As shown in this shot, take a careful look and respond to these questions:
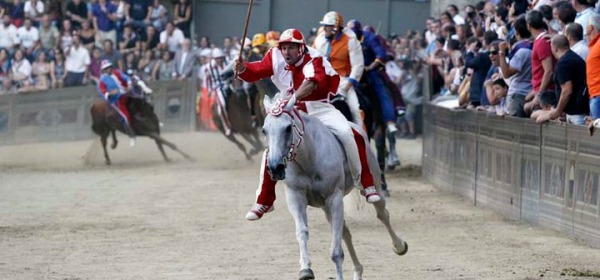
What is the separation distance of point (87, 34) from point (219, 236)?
65.2 ft

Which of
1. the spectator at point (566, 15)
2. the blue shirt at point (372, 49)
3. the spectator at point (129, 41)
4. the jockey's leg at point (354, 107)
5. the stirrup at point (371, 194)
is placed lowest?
the spectator at point (129, 41)

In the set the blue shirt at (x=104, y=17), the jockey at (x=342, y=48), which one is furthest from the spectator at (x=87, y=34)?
the jockey at (x=342, y=48)

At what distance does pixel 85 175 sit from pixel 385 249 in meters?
10.8

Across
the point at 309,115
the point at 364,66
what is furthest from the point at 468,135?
the point at 309,115

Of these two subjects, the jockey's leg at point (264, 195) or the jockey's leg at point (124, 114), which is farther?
the jockey's leg at point (124, 114)

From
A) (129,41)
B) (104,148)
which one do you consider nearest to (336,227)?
(104,148)

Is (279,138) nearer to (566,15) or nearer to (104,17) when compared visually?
(566,15)

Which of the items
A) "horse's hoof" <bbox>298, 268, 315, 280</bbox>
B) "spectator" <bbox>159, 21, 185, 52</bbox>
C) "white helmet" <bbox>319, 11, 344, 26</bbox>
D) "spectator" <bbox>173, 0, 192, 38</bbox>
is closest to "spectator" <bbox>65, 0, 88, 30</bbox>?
"spectator" <bbox>159, 21, 185, 52</bbox>

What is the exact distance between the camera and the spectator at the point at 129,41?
1325 inches

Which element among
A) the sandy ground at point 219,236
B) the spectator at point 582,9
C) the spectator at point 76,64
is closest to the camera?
the sandy ground at point 219,236

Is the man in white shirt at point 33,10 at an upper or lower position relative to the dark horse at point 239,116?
upper

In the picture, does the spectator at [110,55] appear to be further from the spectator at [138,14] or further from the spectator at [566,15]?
the spectator at [566,15]

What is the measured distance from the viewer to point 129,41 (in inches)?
1328

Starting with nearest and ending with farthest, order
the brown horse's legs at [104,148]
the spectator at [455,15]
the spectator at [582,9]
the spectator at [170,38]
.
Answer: the spectator at [582,9] < the brown horse's legs at [104,148] < the spectator at [455,15] < the spectator at [170,38]
